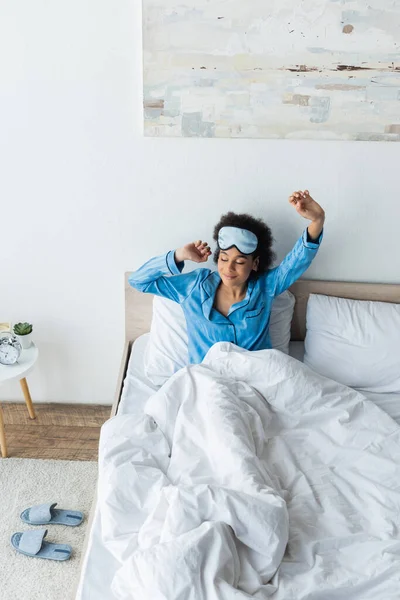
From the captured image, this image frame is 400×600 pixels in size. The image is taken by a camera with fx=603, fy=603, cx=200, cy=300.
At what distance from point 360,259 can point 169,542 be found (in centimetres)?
135

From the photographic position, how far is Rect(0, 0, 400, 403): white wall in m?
1.96

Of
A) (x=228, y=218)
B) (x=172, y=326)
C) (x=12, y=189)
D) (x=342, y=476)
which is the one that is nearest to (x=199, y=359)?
(x=172, y=326)

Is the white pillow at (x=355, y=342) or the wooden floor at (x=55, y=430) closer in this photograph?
the white pillow at (x=355, y=342)

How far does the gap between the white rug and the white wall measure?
589mm

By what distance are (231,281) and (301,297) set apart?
0.39 m

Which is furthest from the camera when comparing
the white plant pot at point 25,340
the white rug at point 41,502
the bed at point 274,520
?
the white plant pot at point 25,340

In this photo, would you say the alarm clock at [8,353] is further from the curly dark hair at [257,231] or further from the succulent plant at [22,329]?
the curly dark hair at [257,231]

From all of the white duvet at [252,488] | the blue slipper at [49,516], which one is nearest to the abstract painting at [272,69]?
the white duvet at [252,488]

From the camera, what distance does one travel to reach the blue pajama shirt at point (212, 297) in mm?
1984

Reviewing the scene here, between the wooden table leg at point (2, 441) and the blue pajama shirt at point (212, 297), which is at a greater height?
the blue pajama shirt at point (212, 297)

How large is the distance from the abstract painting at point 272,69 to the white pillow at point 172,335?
1.93 feet

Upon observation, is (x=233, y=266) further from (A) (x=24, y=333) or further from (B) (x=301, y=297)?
(A) (x=24, y=333)

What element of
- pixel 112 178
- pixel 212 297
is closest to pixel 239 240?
pixel 212 297

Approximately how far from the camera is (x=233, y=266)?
1.94 meters
